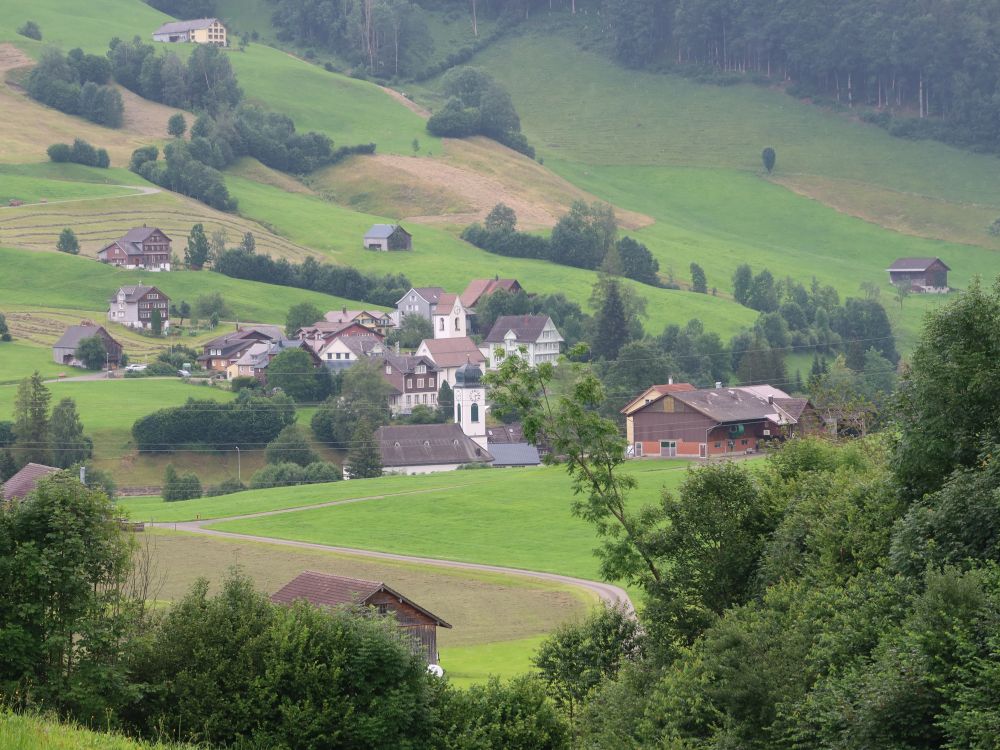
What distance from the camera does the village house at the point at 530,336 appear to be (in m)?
134

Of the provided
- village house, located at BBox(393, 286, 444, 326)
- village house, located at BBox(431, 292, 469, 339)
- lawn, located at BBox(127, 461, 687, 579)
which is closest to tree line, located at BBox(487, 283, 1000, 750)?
lawn, located at BBox(127, 461, 687, 579)

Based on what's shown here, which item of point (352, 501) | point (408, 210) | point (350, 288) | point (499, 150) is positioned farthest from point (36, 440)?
point (499, 150)

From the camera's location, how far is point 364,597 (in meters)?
41.4

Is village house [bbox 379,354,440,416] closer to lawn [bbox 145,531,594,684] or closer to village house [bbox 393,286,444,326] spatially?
village house [bbox 393,286,444,326]

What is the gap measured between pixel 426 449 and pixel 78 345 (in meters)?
32.9

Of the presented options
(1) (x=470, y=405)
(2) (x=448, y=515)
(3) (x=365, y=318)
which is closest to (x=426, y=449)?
(1) (x=470, y=405)

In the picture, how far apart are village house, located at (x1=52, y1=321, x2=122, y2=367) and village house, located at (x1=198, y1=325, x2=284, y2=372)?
7175 mm

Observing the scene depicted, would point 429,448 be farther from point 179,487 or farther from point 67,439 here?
point 67,439

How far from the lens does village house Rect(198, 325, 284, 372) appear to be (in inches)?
4774

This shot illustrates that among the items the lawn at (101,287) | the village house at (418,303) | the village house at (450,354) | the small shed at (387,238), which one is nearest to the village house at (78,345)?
the lawn at (101,287)

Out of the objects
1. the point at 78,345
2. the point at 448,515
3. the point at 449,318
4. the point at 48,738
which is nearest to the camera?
the point at 48,738

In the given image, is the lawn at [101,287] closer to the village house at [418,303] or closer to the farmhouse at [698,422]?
the village house at [418,303]

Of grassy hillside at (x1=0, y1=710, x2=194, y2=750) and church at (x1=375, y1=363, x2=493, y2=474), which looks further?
church at (x1=375, y1=363, x2=493, y2=474)

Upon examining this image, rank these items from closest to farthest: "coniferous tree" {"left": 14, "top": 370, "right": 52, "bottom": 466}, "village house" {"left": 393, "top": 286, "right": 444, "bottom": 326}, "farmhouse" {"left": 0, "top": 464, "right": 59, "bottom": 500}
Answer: "farmhouse" {"left": 0, "top": 464, "right": 59, "bottom": 500}, "coniferous tree" {"left": 14, "top": 370, "right": 52, "bottom": 466}, "village house" {"left": 393, "top": 286, "right": 444, "bottom": 326}
